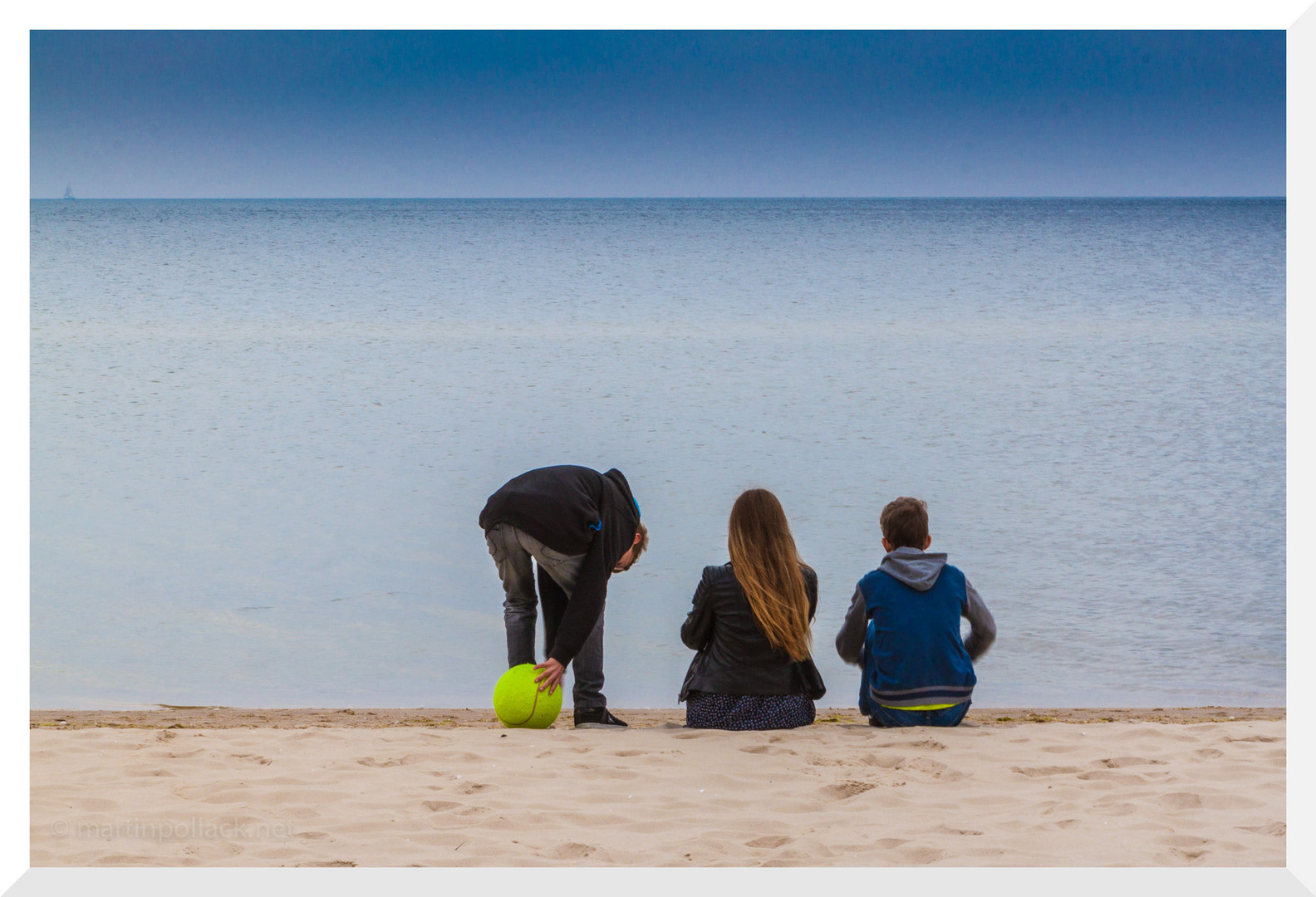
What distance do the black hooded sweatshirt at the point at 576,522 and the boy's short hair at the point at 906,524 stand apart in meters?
1.04

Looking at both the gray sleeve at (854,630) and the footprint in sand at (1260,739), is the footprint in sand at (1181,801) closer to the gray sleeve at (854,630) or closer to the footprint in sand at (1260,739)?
the footprint in sand at (1260,739)

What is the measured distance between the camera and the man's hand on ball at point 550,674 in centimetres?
437

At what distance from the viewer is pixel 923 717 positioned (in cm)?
446

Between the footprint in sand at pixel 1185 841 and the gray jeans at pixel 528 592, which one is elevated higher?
the gray jeans at pixel 528 592

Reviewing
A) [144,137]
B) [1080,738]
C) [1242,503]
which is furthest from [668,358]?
[144,137]

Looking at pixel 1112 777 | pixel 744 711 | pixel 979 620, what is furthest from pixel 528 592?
pixel 1112 777

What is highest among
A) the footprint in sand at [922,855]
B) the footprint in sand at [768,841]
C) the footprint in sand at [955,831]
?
the footprint in sand at [955,831]

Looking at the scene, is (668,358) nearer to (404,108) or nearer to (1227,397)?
(1227,397)

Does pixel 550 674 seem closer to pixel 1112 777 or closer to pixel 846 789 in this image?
pixel 846 789

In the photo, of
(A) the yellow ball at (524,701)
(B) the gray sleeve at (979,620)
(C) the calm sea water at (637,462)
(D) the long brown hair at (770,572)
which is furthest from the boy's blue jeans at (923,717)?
(C) the calm sea water at (637,462)

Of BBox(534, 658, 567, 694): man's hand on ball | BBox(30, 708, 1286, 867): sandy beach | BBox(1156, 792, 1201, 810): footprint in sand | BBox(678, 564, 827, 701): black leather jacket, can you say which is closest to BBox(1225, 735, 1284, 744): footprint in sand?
BBox(30, 708, 1286, 867): sandy beach

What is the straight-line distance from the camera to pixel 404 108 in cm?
3033

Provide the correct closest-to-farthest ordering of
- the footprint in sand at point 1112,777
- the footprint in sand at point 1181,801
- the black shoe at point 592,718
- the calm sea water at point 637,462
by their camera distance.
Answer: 1. the footprint in sand at point 1181,801
2. the footprint in sand at point 1112,777
3. the black shoe at point 592,718
4. the calm sea water at point 637,462

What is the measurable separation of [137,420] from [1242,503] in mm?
11461
